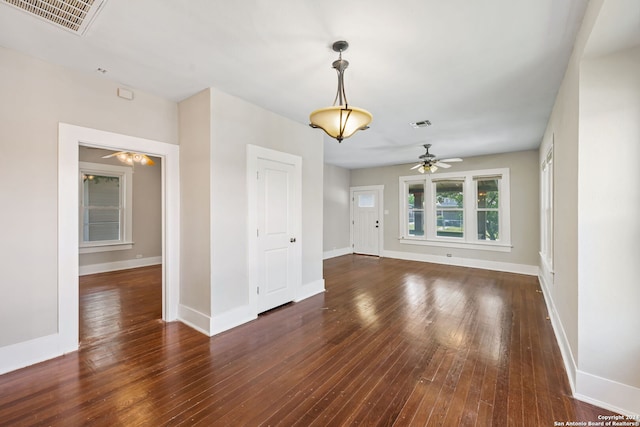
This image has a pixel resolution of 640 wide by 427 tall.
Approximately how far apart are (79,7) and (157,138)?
57.5 inches

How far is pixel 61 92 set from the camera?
2539mm

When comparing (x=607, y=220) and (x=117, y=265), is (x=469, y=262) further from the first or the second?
(x=117, y=265)

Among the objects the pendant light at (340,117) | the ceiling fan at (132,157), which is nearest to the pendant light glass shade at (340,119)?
the pendant light at (340,117)

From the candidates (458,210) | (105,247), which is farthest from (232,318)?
(458,210)

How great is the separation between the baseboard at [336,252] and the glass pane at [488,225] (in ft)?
11.6

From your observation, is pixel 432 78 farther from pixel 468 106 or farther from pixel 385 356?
pixel 385 356

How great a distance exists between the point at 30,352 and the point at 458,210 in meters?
7.55

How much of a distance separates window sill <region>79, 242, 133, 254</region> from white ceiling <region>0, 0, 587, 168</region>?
4.34 metres

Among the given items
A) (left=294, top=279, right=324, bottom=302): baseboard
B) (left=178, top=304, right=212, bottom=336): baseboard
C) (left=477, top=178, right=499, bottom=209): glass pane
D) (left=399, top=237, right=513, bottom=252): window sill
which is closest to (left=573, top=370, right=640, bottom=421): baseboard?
(left=294, top=279, right=324, bottom=302): baseboard

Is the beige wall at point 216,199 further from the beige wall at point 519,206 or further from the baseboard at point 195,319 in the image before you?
the beige wall at point 519,206

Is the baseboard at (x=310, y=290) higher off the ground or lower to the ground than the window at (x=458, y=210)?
lower

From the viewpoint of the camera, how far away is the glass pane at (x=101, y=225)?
5797 mm

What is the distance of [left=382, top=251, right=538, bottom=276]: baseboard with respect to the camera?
592 centimetres

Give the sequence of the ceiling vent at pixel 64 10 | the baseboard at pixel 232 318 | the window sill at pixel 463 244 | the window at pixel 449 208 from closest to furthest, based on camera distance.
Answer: the ceiling vent at pixel 64 10
the baseboard at pixel 232 318
the window sill at pixel 463 244
the window at pixel 449 208
